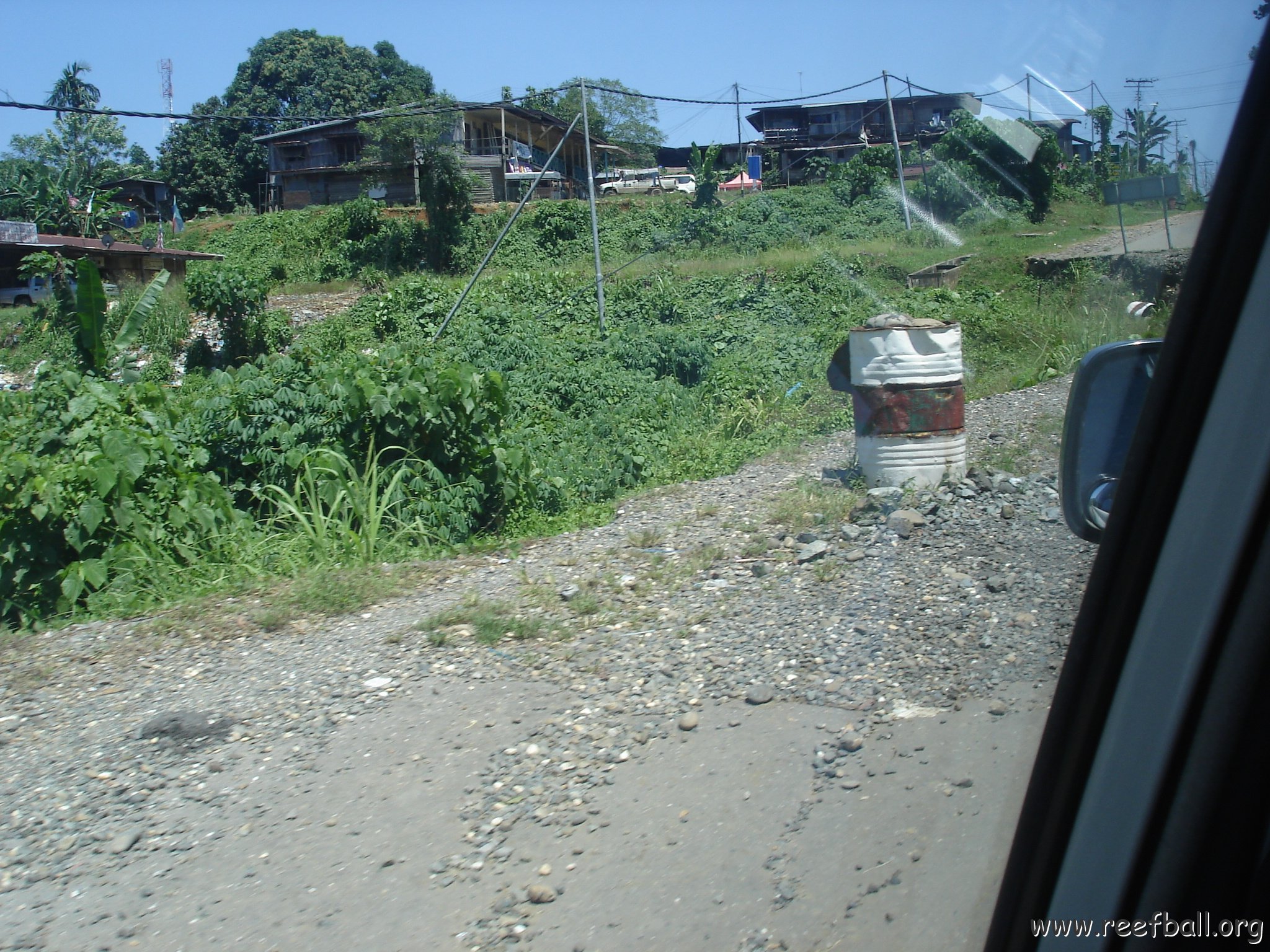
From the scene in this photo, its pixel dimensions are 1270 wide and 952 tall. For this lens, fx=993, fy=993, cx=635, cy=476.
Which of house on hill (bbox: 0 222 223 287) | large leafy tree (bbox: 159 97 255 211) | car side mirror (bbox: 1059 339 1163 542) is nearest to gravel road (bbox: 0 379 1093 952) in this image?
car side mirror (bbox: 1059 339 1163 542)

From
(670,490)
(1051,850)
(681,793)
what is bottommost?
(670,490)

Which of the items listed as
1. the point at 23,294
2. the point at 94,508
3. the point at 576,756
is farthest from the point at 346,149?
the point at 576,756

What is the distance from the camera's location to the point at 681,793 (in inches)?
123

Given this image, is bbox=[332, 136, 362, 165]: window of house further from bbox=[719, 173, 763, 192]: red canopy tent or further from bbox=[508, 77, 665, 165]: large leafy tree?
bbox=[719, 173, 763, 192]: red canopy tent

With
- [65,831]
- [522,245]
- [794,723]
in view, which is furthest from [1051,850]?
[522,245]

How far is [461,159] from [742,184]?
781cm

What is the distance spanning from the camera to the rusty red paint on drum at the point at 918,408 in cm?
595

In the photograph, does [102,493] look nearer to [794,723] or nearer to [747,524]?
[747,524]

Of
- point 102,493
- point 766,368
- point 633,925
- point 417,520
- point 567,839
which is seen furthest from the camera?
point 766,368

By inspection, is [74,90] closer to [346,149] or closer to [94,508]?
[346,149]

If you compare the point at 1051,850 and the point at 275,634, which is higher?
the point at 1051,850

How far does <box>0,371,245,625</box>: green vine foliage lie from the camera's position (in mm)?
5523

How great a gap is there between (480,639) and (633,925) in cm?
215

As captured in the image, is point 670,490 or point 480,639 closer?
point 480,639
